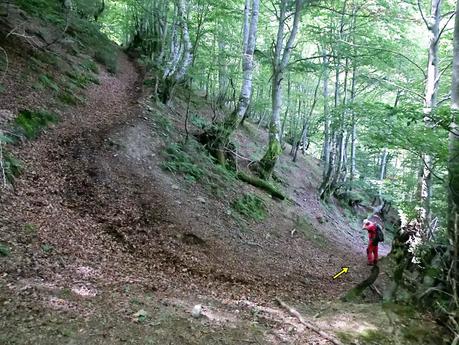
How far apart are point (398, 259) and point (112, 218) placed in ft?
22.8

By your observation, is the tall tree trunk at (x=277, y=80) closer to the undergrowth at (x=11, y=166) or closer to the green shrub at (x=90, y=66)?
the green shrub at (x=90, y=66)

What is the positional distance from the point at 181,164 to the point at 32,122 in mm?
3607

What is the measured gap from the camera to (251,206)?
10.3 meters

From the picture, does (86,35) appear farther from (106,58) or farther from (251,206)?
(251,206)

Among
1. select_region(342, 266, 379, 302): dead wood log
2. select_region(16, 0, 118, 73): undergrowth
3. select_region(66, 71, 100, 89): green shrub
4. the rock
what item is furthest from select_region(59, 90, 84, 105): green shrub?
select_region(342, 266, 379, 302): dead wood log

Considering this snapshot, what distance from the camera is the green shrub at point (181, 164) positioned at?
376 inches

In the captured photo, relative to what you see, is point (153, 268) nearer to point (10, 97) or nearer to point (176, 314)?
point (176, 314)

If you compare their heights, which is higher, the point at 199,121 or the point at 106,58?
the point at 106,58

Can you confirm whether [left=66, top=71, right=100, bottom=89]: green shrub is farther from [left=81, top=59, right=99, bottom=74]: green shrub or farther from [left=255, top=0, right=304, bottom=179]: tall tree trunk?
[left=255, top=0, right=304, bottom=179]: tall tree trunk

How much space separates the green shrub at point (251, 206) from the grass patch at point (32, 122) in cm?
499

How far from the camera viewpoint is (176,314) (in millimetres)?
4570

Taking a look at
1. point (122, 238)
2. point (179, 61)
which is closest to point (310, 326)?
point (122, 238)

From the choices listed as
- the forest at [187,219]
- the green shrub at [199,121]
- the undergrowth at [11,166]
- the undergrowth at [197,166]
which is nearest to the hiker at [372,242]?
the forest at [187,219]

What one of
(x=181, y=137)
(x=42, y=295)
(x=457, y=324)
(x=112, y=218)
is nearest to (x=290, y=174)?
(x=181, y=137)
